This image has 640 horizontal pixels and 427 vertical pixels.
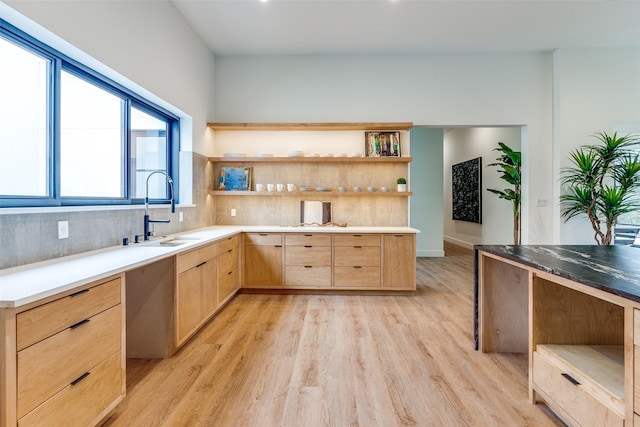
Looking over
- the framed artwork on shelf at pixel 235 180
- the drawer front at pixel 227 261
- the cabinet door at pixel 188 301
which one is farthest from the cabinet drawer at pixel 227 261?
the framed artwork on shelf at pixel 235 180

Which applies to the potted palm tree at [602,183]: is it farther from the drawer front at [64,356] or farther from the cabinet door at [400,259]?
the drawer front at [64,356]

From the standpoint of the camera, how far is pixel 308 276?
13.0ft

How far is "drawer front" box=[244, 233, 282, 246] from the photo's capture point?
3979 millimetres

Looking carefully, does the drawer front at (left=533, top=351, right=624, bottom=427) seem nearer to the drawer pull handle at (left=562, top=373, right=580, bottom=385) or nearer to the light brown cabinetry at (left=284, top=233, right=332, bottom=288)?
the drawer pull handle at (left=562, top=373, right=580, bottom=385)

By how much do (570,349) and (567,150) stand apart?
12.2ft

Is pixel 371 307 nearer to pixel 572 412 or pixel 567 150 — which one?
pixel 572 412

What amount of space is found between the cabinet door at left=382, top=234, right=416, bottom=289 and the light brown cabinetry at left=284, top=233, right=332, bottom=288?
2.30ft

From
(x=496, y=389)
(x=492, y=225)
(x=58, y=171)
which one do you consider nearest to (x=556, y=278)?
(x=496, y=389)

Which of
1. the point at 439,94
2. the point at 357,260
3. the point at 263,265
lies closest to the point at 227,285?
the point at 263,265

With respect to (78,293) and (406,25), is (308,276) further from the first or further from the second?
(406,25)

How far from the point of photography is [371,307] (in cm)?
356

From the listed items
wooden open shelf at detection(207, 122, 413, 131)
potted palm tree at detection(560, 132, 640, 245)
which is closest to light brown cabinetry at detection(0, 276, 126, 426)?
wooden open shelf at detection(207, 122, 413, 131)

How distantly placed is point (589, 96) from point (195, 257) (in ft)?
17.7

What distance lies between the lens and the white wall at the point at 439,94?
449cm
